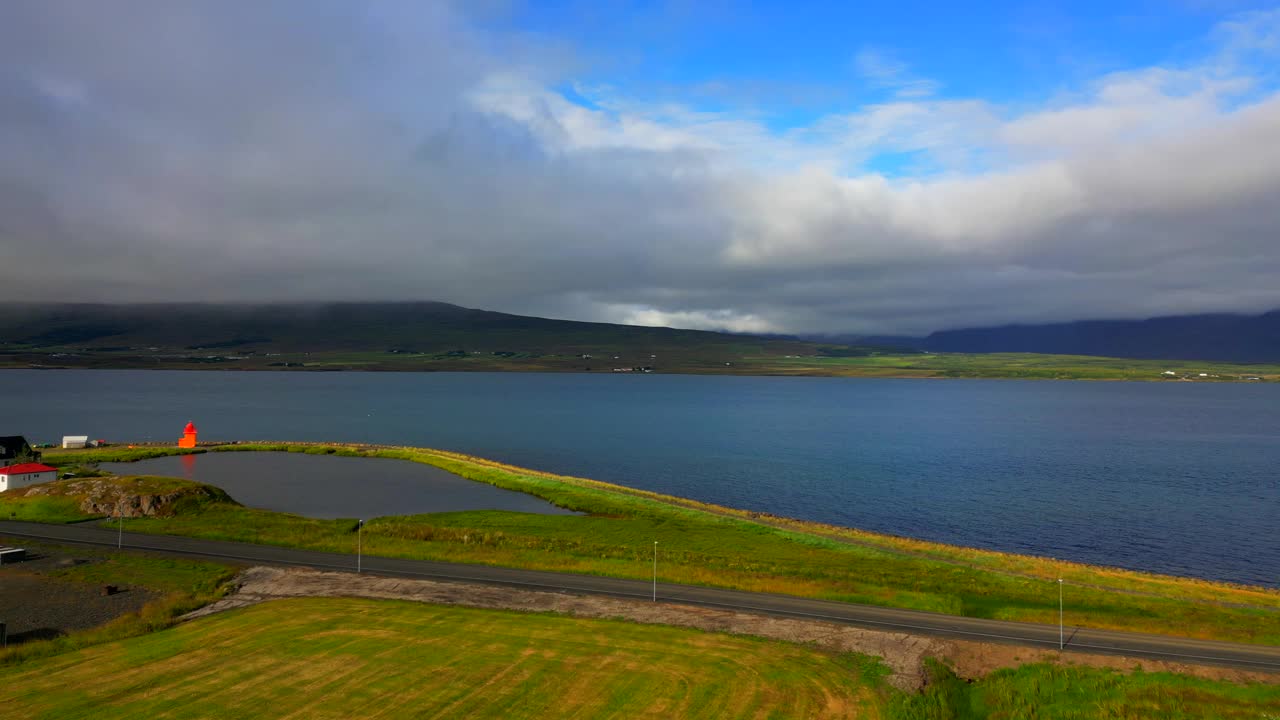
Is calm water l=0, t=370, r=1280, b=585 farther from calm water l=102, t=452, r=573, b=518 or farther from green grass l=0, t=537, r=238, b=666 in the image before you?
green grass l=0, t=537, r=238, b=666

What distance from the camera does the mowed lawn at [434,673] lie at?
3272 centimetres

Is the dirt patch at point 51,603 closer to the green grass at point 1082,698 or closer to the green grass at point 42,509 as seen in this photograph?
the green grass at point 42,509

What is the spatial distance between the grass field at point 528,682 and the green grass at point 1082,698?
9cm

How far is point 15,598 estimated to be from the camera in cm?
4794

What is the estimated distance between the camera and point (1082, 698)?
35.2 meters

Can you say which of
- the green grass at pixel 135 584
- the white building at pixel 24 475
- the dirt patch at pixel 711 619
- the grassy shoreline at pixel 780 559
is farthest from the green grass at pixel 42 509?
the dirt patch at pixel 711 619

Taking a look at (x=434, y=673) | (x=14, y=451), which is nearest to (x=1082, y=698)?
(x=434, y=673)

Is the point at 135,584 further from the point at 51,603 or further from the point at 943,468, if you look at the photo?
the point at 943,468

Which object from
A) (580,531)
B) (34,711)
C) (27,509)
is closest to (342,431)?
(27,509)

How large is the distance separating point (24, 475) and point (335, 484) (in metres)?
34.6

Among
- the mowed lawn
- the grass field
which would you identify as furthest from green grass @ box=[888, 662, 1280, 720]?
the mowed lawn

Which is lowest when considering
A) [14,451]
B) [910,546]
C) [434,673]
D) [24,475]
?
[910,546]

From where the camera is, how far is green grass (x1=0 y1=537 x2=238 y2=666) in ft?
130

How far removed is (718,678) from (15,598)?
4775cm
